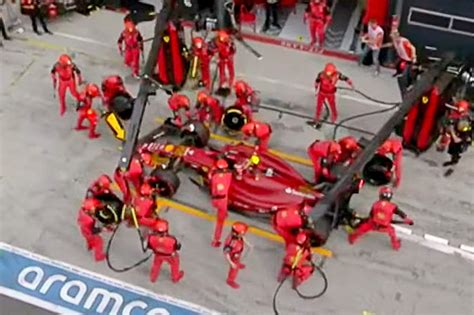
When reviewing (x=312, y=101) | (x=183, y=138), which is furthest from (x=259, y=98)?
(x=183, y=138)

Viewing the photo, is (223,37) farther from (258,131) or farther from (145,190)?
(145,190)

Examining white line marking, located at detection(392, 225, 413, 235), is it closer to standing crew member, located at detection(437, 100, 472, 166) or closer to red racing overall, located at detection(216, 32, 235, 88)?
standing crew member, located at detection(437, 100, 472, 166)

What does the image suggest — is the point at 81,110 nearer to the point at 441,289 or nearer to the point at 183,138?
the point at 183,138

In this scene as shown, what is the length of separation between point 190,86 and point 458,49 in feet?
20.9

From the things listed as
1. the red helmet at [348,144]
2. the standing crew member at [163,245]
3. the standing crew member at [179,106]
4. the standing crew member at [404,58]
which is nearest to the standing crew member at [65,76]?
the standing crew member at [179,106]

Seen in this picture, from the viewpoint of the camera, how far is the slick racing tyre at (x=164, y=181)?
55.7ft

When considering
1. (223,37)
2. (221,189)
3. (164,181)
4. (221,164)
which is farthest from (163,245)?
(223,37)

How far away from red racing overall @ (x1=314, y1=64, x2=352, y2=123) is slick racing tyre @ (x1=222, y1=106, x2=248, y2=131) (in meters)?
1.73

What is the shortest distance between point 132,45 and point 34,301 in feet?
23.1

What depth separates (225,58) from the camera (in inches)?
768

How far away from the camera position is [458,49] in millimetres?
20234

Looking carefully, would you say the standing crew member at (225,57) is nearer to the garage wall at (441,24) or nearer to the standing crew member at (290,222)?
the garage wall at (441,24)

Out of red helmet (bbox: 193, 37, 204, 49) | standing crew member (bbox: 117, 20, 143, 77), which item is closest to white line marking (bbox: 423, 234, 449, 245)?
red helmet (bbox: 193, 37, 204, 49)

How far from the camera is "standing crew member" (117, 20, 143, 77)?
65.1ft
